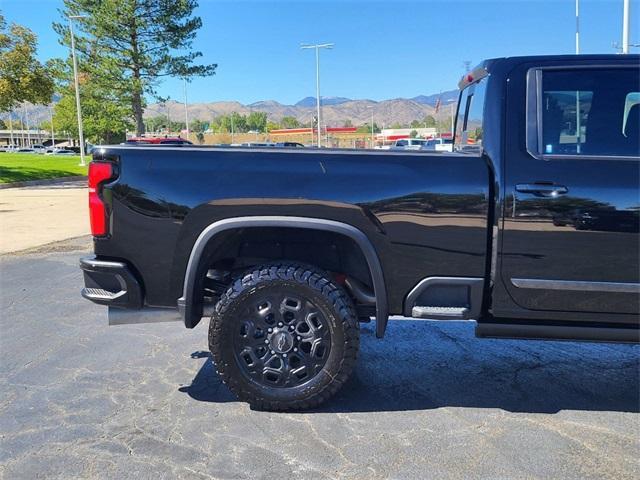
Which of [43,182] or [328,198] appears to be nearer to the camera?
[328,198]

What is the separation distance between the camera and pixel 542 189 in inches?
120

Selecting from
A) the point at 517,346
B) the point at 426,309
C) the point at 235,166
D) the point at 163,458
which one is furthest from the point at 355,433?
the point at 517,346

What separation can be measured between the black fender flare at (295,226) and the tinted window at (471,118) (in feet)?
3.35

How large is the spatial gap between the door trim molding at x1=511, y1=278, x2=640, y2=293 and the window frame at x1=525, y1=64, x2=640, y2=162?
2.35 ft

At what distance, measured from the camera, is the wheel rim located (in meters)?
3.28

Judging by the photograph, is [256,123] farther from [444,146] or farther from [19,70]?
[444,146]

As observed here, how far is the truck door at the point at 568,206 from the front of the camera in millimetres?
3008

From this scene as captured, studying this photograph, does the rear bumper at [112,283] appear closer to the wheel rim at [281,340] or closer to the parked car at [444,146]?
the wheel rim at [281,340]

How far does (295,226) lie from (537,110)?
63.3 inches

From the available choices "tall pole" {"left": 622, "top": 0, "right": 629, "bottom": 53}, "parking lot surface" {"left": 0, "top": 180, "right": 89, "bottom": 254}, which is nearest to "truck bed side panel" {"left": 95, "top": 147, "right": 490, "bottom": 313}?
"parking lot surface" {"left": 0, "top": 180, "right": 89, "bottom": 254}

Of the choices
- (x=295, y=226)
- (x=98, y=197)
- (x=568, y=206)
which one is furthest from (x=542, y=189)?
(x=98, y=197)

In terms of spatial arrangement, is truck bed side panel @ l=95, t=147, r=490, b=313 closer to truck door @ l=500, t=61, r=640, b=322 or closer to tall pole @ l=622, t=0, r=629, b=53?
truck door @ l=500, t=61, r=640, b=322

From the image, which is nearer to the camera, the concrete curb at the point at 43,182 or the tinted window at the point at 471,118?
the tinted window at the point at 471,118

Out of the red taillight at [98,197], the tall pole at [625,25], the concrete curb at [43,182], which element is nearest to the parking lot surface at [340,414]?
the red taillight at [98,197]
